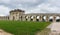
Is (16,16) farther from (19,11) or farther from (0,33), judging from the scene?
(0,33)

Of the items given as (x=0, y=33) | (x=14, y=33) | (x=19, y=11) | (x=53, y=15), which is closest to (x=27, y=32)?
(x=14, y=33)

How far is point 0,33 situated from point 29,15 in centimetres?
5342

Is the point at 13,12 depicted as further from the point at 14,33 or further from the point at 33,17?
the point at 14,33

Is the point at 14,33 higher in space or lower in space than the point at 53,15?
higher

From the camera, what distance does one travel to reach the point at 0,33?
2844 centimetres

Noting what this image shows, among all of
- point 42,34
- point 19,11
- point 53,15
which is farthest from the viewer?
point 19,11

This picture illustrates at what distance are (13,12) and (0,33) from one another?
56.0 metres

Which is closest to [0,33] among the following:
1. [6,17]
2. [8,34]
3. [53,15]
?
[8,34]

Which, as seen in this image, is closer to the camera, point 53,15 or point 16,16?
point 53,15

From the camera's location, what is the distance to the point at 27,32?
96.9ft

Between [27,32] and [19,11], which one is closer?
[27,32]

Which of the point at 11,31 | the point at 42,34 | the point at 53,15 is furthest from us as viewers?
the point at 53,15

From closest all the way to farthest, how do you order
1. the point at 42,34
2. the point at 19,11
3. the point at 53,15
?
the point at 42,34 → the point at 53,15 → the point at 19,11

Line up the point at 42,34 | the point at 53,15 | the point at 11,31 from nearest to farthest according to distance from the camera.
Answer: the point at 42,34 → the point at 11,31 → the point at 53,15
